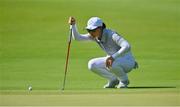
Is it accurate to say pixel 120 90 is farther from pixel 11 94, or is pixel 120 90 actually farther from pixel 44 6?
pixel 44 6

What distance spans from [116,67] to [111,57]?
33 cm

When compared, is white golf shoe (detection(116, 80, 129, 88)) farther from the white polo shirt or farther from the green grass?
the white polo shirt

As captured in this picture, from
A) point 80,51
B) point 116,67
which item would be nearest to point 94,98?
point 116,67

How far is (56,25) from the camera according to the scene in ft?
60.6

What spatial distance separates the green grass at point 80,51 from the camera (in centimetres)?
905

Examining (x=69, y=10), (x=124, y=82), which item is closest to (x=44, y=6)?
(x=69, y=10)

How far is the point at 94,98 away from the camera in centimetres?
876

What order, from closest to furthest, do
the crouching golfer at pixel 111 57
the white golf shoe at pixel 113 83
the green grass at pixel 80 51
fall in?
the green grass at pixel 80 51, the crouching golfer at pixel 111 57, the white golf shoe at pixel 113 83

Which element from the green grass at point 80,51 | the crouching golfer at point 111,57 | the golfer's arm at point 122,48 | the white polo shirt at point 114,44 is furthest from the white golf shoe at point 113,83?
the golfer's arm at point 122,48

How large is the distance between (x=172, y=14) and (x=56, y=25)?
3202 millimetres

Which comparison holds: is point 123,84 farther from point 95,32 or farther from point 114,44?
point 95,32

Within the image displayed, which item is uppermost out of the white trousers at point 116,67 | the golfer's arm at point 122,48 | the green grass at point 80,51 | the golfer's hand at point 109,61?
the golfer's arm at point 122,48

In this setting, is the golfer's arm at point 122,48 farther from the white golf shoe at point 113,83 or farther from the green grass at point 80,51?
the white golf shoe at point 113,83

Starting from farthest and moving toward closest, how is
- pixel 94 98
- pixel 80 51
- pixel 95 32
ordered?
pixel 80 51, pixel 95 32, pixel 94 98
